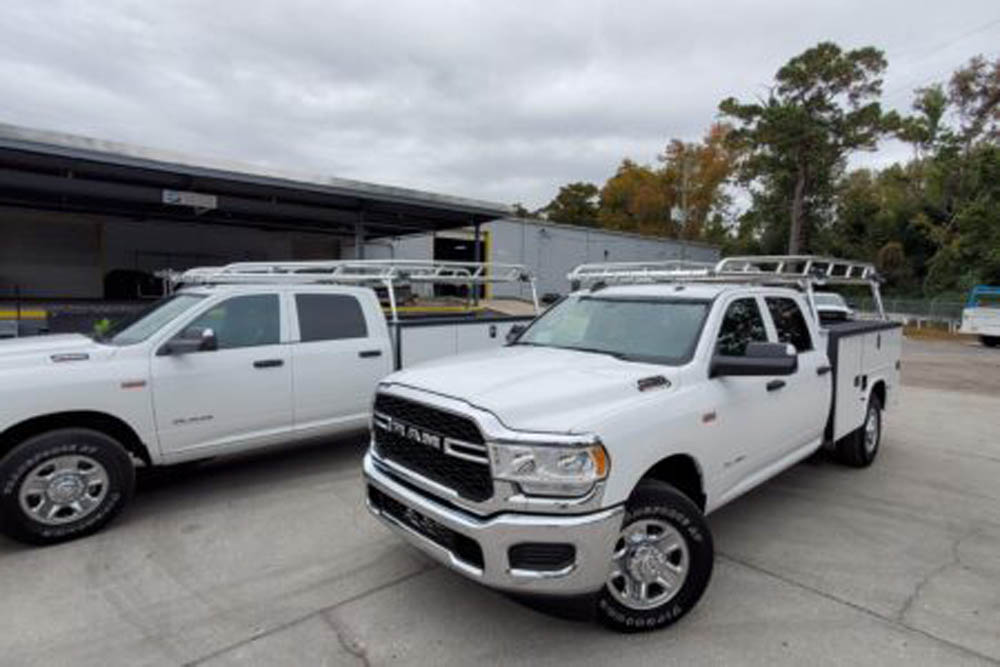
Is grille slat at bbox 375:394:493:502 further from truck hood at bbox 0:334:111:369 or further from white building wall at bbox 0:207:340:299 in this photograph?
white building wall at bbox 0:207:340:299

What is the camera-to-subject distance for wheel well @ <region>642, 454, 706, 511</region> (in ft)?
10.9

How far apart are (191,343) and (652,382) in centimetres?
348

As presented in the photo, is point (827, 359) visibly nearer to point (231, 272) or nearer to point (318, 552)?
point (318, 552)

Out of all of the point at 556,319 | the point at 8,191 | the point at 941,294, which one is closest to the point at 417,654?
the point at 556,319

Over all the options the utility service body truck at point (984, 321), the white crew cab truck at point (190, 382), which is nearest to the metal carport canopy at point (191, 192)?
the white crew cab truck at point (190, 382)

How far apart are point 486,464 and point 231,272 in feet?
15.1

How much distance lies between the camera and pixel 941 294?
33.5 metres

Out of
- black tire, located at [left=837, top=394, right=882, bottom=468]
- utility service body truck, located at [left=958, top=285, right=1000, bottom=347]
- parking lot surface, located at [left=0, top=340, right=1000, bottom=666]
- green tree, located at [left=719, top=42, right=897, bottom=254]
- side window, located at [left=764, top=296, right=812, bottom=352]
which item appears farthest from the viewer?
green tree, located at [left=719, top=42, right=897, bottom=254]

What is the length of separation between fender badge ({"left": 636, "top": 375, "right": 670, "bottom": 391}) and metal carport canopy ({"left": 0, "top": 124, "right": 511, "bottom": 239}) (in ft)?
39.3

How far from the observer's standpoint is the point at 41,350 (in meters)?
4.30

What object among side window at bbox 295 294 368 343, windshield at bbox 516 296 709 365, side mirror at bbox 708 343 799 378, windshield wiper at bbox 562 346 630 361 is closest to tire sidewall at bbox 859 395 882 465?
Result: side mirror at bbox 708 343 799 378

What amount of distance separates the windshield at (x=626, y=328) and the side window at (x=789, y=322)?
0.91 meters

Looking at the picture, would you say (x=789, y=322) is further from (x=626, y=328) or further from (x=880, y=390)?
(x=880, y=390)

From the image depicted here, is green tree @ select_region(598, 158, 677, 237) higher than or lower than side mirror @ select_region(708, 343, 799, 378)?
higher
